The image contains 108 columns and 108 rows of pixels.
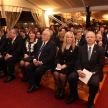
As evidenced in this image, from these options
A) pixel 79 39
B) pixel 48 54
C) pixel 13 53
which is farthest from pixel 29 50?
pixel 79 39

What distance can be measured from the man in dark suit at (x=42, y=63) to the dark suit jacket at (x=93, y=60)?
0.82 metres

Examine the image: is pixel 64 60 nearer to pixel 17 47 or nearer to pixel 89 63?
pixel 89 63

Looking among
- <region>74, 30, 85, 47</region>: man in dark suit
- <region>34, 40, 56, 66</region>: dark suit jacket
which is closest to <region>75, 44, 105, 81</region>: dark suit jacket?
<region>34, 40, 56, 66</region>: dark suit jacket

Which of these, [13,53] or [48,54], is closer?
[48,54]

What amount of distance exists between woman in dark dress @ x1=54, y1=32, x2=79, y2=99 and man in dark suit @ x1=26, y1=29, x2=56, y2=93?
34 centimetres

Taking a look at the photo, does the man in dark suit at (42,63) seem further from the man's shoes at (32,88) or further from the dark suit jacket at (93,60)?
the dark suit jacket at (93,60)

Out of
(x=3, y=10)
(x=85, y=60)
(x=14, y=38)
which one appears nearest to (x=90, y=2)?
(x=3, y=10)

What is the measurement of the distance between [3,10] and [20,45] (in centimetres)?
598

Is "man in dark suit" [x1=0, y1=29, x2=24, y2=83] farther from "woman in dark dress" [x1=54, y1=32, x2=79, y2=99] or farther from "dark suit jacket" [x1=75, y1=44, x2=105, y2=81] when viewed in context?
"dark suit jacket" [x1=75, y1=44, x2=105, y2=81]

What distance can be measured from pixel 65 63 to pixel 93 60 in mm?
661

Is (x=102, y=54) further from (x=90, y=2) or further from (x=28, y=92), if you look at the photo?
(x=90, y=2)

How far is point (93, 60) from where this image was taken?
2420 mm

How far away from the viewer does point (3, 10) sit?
27.8ft

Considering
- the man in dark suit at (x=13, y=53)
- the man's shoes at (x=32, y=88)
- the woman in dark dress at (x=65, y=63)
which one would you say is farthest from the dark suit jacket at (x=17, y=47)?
the woman in dark dress at (x=65, y=63)
